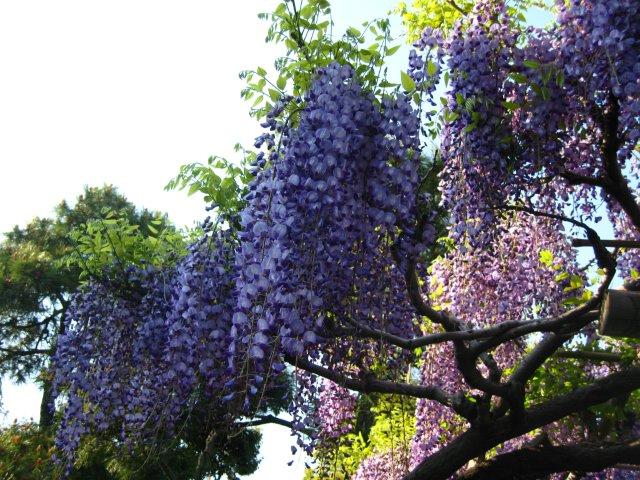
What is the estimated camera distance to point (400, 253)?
395 cm

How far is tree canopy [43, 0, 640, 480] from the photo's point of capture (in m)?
3.23

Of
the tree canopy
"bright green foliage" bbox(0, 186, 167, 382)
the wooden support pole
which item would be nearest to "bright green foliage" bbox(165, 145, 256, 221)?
the tree canopy

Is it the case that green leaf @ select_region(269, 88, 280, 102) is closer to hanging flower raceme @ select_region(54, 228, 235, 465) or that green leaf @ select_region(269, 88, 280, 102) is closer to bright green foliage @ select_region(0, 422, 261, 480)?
hanging flower raceme @ select_region(54, 228, 235, 465)

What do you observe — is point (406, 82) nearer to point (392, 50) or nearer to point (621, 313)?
point (392, 50)

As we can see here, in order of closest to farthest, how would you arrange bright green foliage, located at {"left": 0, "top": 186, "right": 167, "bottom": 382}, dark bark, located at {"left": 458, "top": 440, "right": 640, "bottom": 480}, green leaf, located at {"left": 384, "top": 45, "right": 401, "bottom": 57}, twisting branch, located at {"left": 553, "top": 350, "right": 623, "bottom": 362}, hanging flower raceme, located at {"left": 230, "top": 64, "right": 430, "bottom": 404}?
hanging flower raceme, located at {"left": 230, "top": 64, "right": 430, "bottom": 404}, green leaf, located at {"left": 384, "top": 45, "right": 401, "bottom": 57}, dark bark, located at {"left": 458, "top": 440, "right": 640, "bottom": 480}, twisting branch, located at {"left": 553, "top": 350, "right": 623, "bottom": 362}, bright green foliage, located at {"left": 0, "top": 186, "right": 167, "bottom": 382}

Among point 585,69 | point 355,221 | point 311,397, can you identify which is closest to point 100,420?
point 311,397

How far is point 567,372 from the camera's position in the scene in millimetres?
6434

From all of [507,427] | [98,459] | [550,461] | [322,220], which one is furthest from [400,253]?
[98,459]

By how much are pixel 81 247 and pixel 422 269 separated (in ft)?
10.2

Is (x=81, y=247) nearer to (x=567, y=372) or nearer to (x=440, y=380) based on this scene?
(x=440, y=380)

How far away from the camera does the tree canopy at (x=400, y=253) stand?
3.23 m

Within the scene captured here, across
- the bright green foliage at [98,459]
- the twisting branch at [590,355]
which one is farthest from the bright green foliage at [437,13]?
the bright green foliage at [98,459]

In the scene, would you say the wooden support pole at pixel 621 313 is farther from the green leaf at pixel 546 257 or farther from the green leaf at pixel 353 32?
the green leaf at pixel 546 257

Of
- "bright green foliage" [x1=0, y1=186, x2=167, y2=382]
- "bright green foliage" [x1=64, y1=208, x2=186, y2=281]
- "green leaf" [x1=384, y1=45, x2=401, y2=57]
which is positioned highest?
"bright green foliage" [x1=0, y1=186, x2=167, y2=382]
